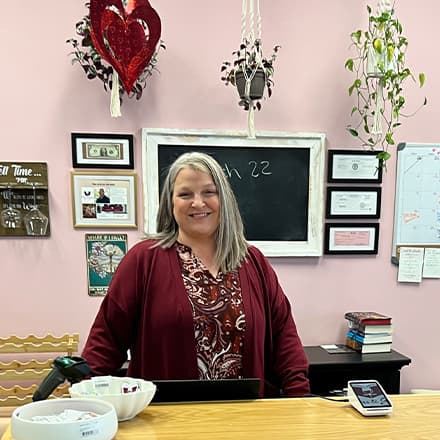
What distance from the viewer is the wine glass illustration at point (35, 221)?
2271mm

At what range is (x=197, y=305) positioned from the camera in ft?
4.51

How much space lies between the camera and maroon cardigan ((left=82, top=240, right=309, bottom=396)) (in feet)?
4.42

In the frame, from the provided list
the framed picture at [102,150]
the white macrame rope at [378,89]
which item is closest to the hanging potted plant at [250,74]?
the white macrame rope at [378,89]

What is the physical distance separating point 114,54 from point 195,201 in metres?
1.06

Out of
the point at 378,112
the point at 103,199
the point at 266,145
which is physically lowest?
the point at 103,199

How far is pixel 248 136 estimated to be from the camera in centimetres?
235

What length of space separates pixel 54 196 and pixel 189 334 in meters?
1.32

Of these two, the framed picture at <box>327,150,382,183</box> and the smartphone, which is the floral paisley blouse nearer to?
the smartphone

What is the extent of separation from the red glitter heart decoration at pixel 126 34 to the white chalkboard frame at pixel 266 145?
1.10 ft

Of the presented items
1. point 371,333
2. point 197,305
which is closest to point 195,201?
point 197,305

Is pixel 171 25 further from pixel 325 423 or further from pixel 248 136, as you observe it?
pixel 325 423

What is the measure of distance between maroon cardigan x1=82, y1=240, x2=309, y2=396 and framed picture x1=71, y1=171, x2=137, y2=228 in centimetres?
94

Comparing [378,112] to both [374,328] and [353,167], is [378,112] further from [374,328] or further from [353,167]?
[374,328]

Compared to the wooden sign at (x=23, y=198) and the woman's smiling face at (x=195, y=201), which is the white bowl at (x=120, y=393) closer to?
the woman's smiling face at (x=195, y=201)
